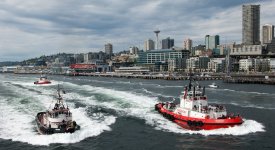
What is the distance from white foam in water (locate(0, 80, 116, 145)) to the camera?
40531mm

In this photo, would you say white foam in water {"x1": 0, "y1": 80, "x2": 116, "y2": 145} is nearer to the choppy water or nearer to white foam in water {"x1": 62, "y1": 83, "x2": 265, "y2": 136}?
the choppy water

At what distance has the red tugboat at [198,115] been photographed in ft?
150

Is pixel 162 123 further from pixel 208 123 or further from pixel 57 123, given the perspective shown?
pixel 57 123

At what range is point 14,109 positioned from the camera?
61.6m

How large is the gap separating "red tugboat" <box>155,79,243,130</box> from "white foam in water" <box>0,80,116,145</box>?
9.16 meters

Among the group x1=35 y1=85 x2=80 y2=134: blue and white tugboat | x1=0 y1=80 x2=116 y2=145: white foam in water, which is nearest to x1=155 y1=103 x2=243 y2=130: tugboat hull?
x1=0 y1=80 x2=116 y2=145: white foam in water

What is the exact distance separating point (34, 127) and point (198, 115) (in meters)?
20.8

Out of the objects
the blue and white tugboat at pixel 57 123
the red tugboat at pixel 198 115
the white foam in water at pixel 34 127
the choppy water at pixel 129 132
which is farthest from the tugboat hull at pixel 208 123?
the blue and white tugboat at pixel 57 123

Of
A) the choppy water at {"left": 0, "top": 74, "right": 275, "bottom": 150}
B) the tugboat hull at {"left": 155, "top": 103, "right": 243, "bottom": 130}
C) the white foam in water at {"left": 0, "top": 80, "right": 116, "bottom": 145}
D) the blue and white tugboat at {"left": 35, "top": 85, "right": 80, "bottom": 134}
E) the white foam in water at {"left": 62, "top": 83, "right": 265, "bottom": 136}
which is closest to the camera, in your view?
the choppy water at {"left": 0, "top": 74, "right": 275, "bottom": 150}

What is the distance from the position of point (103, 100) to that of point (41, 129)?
3177cm

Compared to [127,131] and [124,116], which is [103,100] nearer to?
[124,116]

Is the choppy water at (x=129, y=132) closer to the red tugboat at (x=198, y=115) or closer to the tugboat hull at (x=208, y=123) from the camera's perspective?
the tugboat hull at (x=208, y=123)

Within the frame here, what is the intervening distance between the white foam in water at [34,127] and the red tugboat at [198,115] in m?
9.16

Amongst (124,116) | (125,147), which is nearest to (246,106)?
(124,116)
